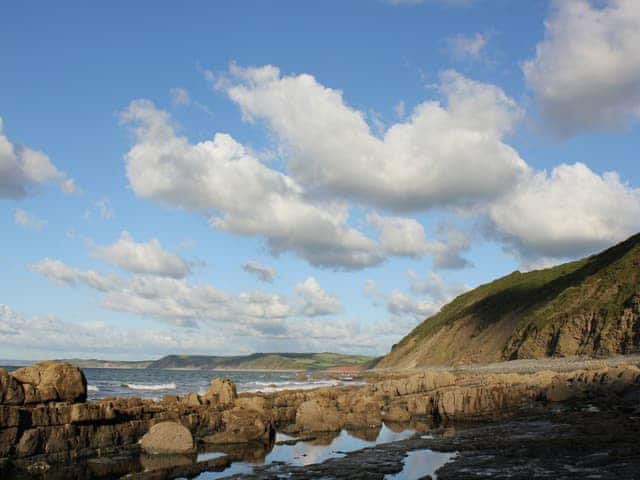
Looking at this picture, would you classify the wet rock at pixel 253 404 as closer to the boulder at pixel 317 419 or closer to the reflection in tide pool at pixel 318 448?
the boulder at pixel 317 419

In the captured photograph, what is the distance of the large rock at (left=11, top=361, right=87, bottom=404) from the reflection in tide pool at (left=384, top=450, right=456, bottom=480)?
59.4ft

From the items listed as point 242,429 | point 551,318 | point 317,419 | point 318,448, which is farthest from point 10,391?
point 551,318

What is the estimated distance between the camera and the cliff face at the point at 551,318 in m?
73.8

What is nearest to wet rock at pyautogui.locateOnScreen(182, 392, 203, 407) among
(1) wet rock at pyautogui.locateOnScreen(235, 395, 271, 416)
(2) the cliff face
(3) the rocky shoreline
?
(3) the rocky shoreline

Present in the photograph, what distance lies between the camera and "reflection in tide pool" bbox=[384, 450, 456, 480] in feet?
69.6

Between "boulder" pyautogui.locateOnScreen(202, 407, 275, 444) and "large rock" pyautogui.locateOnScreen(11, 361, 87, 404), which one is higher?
"large rock" pyautogui.locateOnScreen(11, 361, 87, 404)

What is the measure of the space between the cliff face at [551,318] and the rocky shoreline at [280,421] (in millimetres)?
32349

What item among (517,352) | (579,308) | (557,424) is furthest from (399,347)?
(557,424)

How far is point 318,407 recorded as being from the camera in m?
37.9

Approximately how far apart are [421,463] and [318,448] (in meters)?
7.46

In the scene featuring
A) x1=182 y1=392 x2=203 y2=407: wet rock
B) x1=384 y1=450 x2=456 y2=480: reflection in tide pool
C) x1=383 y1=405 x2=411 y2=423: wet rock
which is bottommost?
x1=383 y1=405 x2=411 y2=423: wet rock

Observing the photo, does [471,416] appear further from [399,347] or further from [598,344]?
[399,347]

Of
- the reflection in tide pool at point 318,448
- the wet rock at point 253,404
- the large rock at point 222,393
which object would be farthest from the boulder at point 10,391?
the large rock at point 222,393

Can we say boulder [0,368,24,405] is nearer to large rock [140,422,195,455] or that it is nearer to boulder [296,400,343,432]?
large rock [140,422,195,455]
